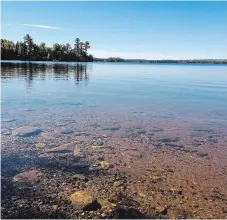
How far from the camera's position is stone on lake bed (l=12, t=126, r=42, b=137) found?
14.4 m

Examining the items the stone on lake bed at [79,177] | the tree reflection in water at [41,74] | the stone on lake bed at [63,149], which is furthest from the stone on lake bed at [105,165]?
the tree reflection in water at [41,74]

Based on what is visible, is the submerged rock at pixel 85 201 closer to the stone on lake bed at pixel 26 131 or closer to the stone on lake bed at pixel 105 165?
the stone on lake bed at pixel 105 165

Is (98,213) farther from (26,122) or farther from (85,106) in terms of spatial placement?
(85,106)

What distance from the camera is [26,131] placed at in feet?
48.7

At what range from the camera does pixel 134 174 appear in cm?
1027

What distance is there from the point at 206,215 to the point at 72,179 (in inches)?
179

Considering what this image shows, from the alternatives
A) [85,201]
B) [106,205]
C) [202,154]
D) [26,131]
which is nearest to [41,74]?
[26,131]

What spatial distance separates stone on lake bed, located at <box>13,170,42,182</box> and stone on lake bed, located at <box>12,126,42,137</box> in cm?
487

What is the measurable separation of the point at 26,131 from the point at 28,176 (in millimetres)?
5811

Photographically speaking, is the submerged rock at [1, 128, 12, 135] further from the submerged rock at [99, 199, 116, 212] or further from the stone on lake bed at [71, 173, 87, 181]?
the submerged rock at [99, 199, 116, 212]

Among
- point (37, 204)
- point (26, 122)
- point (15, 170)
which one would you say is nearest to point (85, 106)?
point (26, 122)

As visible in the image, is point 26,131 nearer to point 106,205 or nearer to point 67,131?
point 67,131

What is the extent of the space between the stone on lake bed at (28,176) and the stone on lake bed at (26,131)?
4.87 metres

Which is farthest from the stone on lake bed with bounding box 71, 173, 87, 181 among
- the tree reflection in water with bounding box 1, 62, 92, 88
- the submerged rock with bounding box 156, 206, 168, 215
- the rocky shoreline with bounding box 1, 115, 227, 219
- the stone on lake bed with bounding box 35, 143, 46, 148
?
the tree reflection in water with bounding box 1, 62, 92, 88
